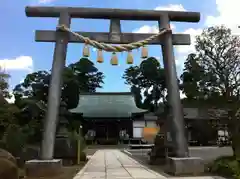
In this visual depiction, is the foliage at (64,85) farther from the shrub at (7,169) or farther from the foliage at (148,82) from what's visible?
the shrub at (7,169)

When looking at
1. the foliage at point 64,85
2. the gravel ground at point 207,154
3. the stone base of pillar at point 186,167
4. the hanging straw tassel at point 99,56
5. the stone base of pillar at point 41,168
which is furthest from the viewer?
the foliage at point 64,85

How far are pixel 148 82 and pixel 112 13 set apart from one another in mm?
52913

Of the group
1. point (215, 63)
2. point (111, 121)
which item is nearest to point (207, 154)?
point (215, 63)

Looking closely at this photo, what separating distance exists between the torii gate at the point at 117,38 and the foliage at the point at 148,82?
47586mm

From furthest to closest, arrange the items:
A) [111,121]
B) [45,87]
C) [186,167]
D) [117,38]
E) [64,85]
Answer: [64,85]
[45,87]
[111,121]
[117,38]
[186,167]

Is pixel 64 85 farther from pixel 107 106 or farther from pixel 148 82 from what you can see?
pixel 148 82

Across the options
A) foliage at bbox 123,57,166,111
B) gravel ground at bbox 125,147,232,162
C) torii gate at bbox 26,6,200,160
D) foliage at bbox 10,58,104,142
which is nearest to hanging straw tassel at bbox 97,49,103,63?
torii gate at bbox 26,6,200,160

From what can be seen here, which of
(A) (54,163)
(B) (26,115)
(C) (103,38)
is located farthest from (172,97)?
(B) (26,115)

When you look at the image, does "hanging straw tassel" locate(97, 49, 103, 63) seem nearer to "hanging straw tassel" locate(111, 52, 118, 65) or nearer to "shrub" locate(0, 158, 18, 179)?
"hanging straw tassel" locate(111, 52, 118, 65)

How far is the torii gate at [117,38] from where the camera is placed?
1014cm

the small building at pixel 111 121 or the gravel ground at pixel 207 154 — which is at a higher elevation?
the small building at pixel 111 121

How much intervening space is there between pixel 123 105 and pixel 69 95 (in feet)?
42.0

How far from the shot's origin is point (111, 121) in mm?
40406

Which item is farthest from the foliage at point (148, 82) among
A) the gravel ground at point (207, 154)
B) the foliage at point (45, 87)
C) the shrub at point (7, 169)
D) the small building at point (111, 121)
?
the shrub at point (7, 169)
